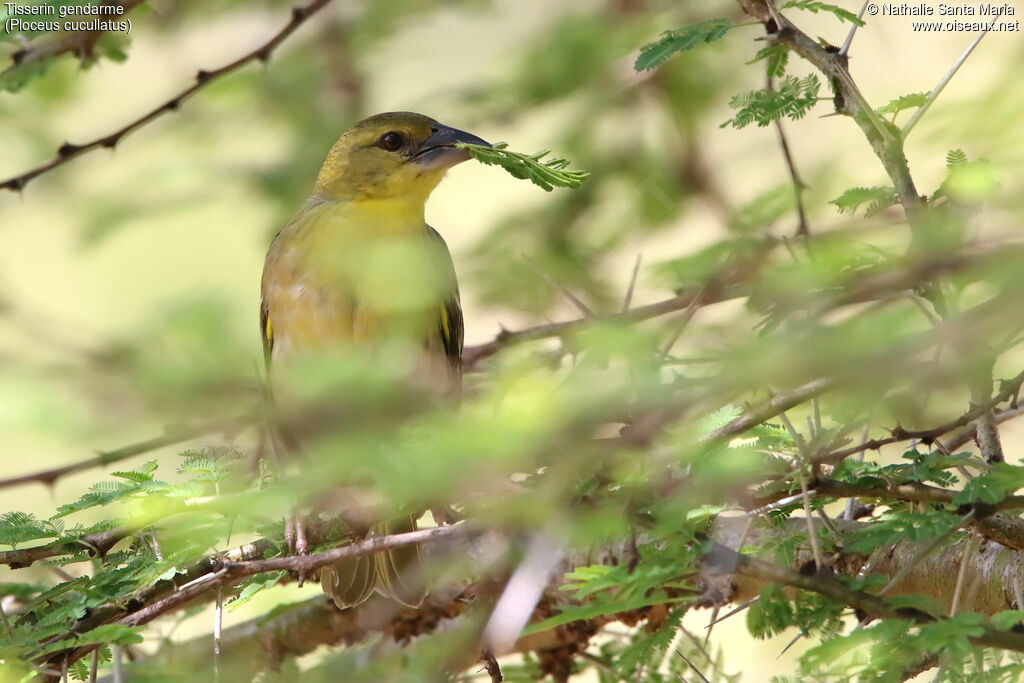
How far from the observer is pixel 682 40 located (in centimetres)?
270

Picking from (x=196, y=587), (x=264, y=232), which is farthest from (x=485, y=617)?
(x=264, y=232)

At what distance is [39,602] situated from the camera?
2.76 m

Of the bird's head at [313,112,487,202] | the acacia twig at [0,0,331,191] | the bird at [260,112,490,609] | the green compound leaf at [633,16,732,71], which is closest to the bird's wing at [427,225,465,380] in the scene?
the bird at [260,112,490,609]

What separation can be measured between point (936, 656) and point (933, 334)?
110 cm

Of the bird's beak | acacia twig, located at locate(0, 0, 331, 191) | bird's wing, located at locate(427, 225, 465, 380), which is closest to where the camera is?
acacia twig, located at locate(0, 0, 331, 191)

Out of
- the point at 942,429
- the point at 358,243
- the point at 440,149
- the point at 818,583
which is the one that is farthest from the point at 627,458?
the point at 440,149

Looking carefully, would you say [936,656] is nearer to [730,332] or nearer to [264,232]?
[730,332]

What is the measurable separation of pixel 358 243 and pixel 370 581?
3.56ft

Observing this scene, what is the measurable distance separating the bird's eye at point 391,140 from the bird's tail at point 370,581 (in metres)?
1.58

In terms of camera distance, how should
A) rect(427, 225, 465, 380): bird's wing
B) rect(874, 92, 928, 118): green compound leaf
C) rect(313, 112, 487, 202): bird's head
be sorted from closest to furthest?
rect(874, 92, 928, 118): green compound leaf → rect(427, 225, 465, 380): bird's wing → rect(313, 112, 487, 202): bird's head

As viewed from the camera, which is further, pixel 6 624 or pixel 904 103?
pixel 904 103

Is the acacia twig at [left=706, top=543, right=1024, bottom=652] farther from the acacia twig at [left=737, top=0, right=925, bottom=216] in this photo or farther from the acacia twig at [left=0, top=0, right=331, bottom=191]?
the acacia twig at [left=0, top=0, right=331, bottom=191]

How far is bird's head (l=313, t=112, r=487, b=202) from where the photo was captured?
14.6ft

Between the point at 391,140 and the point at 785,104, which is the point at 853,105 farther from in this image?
the point at 391,140
